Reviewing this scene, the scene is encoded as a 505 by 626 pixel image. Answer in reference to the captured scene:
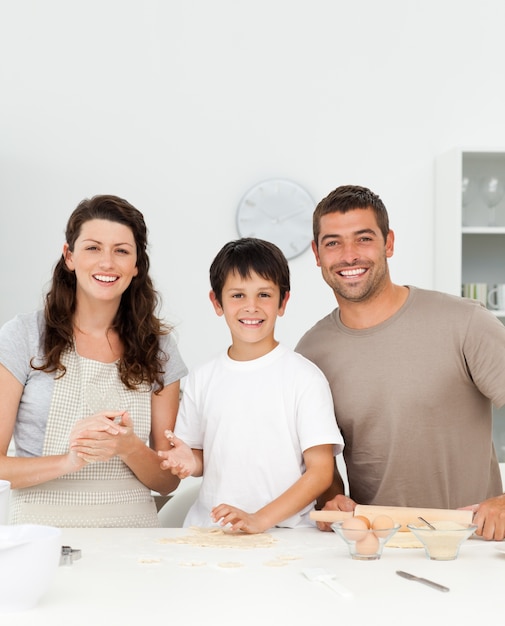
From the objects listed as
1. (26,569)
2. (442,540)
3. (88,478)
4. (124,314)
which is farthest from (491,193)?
(26,569)

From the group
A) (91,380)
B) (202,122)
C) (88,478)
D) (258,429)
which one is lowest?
(88,478)

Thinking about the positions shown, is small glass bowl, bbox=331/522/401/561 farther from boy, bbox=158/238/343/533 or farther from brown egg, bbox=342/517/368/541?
boy, bbox=158/238/343/533

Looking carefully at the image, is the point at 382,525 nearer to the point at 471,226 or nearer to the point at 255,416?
the point at 255,416

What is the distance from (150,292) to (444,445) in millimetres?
849

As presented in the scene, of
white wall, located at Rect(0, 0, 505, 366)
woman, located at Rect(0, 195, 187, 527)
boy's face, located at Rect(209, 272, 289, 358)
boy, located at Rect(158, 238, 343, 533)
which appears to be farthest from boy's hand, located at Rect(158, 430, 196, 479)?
white wall, located at Rect(0, 0, 505, 366)

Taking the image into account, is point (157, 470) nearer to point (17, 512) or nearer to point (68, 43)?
point (17, 512)

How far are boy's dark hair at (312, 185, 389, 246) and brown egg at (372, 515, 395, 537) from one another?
925 mm

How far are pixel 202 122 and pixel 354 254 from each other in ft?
7.05

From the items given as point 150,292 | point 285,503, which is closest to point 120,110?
point 150,292

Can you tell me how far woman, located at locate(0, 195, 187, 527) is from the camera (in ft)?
6.35

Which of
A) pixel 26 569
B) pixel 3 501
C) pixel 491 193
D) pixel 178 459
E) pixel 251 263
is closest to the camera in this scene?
pixel 26 569

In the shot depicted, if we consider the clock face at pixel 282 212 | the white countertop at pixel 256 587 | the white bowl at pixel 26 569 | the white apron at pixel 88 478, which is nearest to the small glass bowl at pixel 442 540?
the white countertop at pixel 256 587

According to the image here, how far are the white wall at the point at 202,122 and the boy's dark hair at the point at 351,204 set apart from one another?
1.86 metres

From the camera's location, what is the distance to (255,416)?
1.95m
